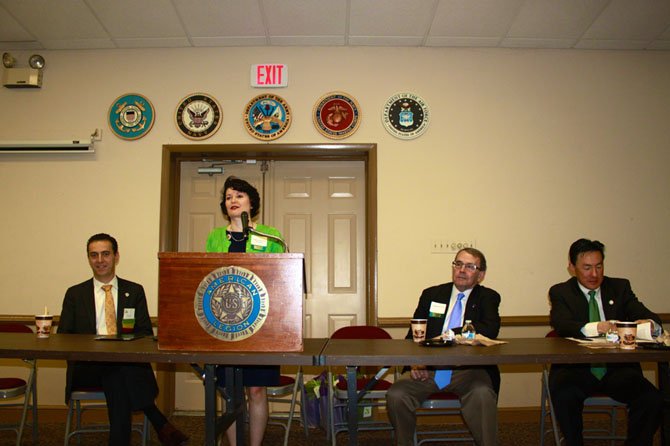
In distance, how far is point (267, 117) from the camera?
4.45m

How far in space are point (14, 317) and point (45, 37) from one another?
2.29 meters

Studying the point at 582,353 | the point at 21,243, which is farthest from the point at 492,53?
the point at 21,243

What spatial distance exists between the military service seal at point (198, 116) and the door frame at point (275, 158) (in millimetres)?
116

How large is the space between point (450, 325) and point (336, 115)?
2.12 metres

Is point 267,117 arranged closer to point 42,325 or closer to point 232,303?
point 42,325

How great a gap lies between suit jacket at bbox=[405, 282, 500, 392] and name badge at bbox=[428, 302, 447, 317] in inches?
0.8

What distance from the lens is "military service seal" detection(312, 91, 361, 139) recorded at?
14.5ft

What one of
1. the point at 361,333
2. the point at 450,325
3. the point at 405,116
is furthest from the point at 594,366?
the point at 405,116

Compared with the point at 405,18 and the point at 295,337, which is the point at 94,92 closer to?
the point at 405,18

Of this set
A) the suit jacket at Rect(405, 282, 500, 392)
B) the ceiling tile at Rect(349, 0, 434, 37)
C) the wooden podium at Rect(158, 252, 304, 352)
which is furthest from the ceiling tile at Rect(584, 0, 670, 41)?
the wooden podium at Rect(158, 252, 304, 352)

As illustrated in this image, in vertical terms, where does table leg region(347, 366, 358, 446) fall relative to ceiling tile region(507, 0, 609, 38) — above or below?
below

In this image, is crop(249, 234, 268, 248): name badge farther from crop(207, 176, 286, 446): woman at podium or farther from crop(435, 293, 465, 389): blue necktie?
crop(435, 293, 465, 389): blue necktie

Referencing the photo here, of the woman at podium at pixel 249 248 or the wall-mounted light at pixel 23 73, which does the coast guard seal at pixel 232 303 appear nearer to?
the woman at podium at pixel 249 248

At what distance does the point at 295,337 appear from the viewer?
6.56 ft
